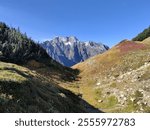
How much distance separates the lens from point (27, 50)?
3588 inches

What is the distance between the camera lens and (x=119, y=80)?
232 ft

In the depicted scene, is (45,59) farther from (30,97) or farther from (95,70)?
(30,97)

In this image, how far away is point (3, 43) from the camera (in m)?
86.6

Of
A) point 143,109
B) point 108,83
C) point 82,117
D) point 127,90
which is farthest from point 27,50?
point 82,117

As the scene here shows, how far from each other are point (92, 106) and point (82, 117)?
42113 millimetres

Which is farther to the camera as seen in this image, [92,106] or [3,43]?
[3,43]

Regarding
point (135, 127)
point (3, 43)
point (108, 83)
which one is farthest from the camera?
point (3, 43)

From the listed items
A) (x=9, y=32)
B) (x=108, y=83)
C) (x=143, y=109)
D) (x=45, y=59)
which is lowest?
(x=143, y=109)

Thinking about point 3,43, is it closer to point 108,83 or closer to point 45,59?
point 45,59

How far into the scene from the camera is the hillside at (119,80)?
55656 millimetres

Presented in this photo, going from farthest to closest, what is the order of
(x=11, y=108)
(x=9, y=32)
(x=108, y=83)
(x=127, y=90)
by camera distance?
(x=9, y=32) < (x=108, y=83) < (x=127, y=90) < (x=11, y=108)

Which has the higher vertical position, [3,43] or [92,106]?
[3,43]

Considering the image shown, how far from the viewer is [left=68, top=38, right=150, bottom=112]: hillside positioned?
55656 mm

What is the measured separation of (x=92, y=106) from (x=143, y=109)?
8385 millimetres
